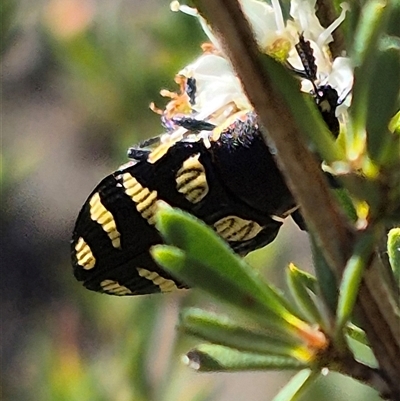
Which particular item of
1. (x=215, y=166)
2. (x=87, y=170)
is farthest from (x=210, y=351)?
(x=87, y=170)

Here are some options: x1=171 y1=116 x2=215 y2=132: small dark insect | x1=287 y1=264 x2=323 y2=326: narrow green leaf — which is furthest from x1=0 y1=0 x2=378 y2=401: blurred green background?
x1=171 y1=116 x2=215 y2=132: small dark insect

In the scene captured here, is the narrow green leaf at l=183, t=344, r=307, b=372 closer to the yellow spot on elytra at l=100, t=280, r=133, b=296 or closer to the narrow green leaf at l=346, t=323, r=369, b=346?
the narrow green leaf at l=346, t=323, r=369, b=346

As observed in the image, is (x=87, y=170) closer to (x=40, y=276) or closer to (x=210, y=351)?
(x=40, y=276)

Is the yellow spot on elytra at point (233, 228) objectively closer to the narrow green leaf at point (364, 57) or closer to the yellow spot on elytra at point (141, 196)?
the yellow spot on elytra at point (141, 196)

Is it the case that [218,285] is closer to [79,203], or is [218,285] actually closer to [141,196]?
[141,196]

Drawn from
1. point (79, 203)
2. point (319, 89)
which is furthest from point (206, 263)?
point (79, 203)

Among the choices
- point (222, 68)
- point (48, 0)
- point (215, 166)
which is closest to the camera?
point (222, 68)
